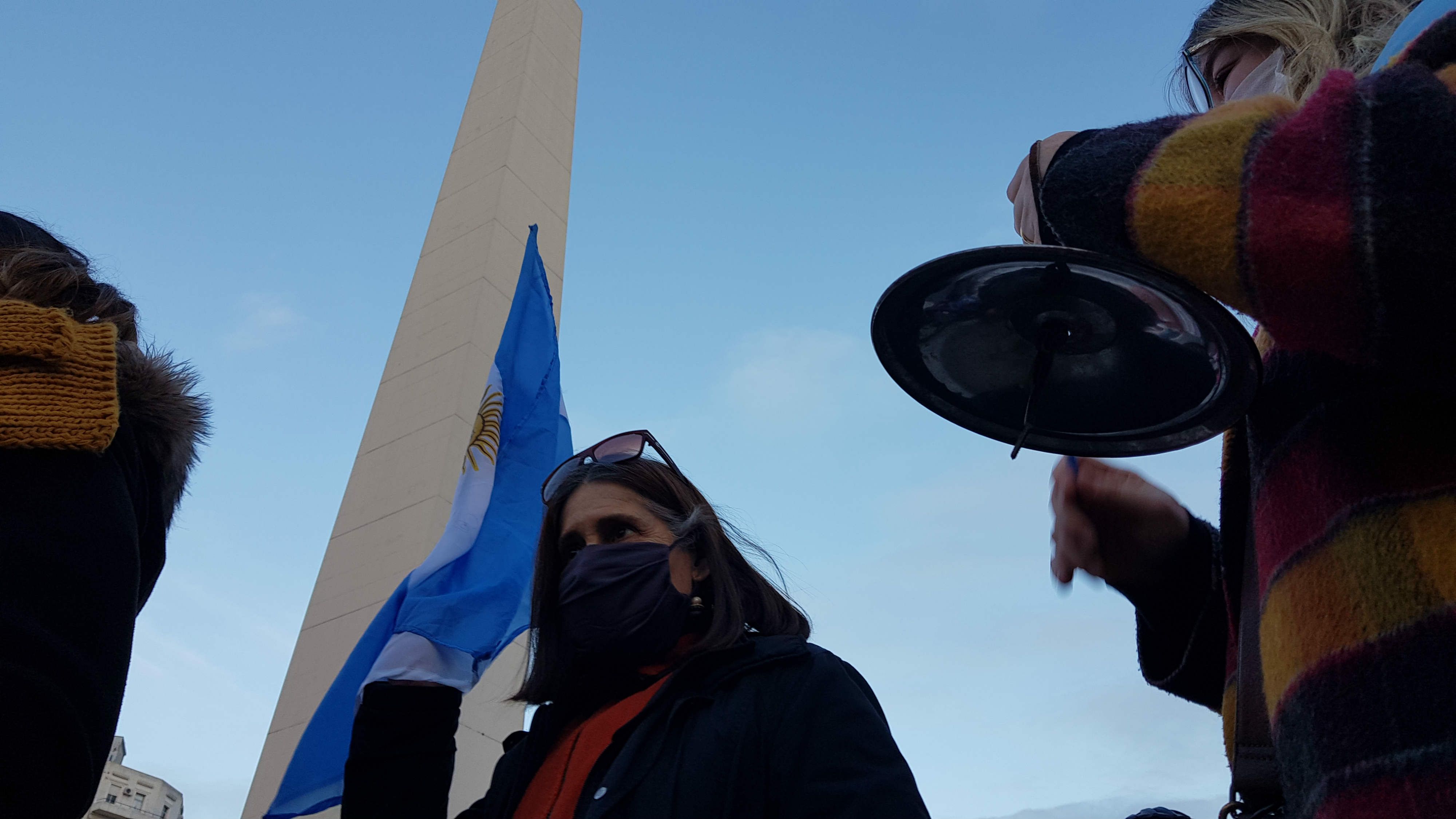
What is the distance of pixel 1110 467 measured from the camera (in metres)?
1.81

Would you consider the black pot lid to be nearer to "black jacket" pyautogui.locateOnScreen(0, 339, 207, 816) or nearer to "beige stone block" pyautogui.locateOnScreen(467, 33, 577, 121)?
"black jacket" pyautogui.locateOnScreen(0, 339, 207, 816)

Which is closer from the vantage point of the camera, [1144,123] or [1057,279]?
[1144,123]

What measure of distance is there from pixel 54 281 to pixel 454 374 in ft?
17.3

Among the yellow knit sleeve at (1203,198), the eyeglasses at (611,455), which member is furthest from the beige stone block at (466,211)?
the yellow knit sleeve at (1203,198)

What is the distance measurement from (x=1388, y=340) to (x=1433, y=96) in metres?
0.26

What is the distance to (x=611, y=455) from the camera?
11.6 ft

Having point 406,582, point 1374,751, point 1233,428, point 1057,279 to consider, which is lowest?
point 1374,751

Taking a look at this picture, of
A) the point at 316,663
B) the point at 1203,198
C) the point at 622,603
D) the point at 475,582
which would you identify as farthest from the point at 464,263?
the point at 1203,198

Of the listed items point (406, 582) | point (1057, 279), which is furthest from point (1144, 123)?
point (406, 582)

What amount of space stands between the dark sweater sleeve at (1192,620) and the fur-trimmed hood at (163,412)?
74.2 inches

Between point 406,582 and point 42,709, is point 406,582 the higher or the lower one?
the higher one

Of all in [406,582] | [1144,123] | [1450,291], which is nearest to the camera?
[1450,291]

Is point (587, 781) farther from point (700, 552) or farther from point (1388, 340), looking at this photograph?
point (1388, 340)

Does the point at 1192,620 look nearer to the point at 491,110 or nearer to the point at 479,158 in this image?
the point at 479,158
